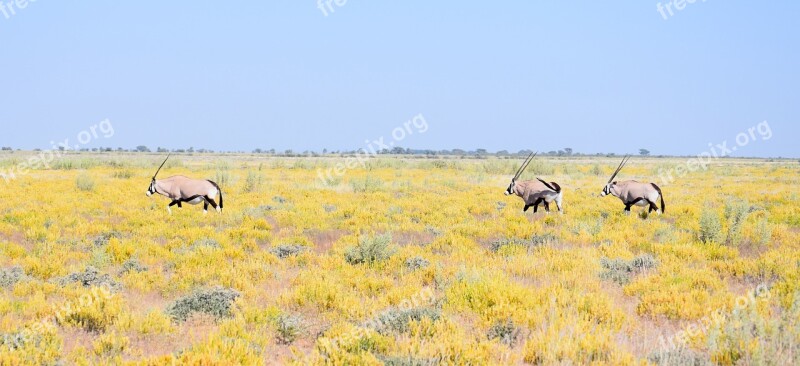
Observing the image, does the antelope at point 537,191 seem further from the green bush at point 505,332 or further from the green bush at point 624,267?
the green bush at point 505,332

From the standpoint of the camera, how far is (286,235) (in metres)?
11.4

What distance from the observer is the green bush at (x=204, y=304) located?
577cm

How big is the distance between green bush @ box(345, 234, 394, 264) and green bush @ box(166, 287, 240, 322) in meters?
2.58

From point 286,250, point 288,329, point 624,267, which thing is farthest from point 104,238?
point 624,267

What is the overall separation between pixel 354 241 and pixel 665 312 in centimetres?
610

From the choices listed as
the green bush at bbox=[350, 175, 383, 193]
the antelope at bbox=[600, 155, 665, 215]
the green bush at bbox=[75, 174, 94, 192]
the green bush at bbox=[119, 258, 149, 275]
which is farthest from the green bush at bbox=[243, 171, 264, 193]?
the antelope at bbox=[600, 155, 665, 215]

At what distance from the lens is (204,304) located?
599cm

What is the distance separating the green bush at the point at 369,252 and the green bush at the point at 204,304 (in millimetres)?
2582

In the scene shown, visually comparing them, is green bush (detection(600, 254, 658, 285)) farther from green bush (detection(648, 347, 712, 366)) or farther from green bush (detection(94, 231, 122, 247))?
green bush (detection(94, 231, 122, 247))

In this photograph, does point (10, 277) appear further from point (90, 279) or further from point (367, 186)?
point (367, 186)

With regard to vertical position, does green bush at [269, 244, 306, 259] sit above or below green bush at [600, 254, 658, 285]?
below

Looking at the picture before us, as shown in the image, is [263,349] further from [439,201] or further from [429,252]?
[439,201]

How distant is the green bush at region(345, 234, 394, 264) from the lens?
8539 millimetres

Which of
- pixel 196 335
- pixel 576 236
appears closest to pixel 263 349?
pixel 196 335
